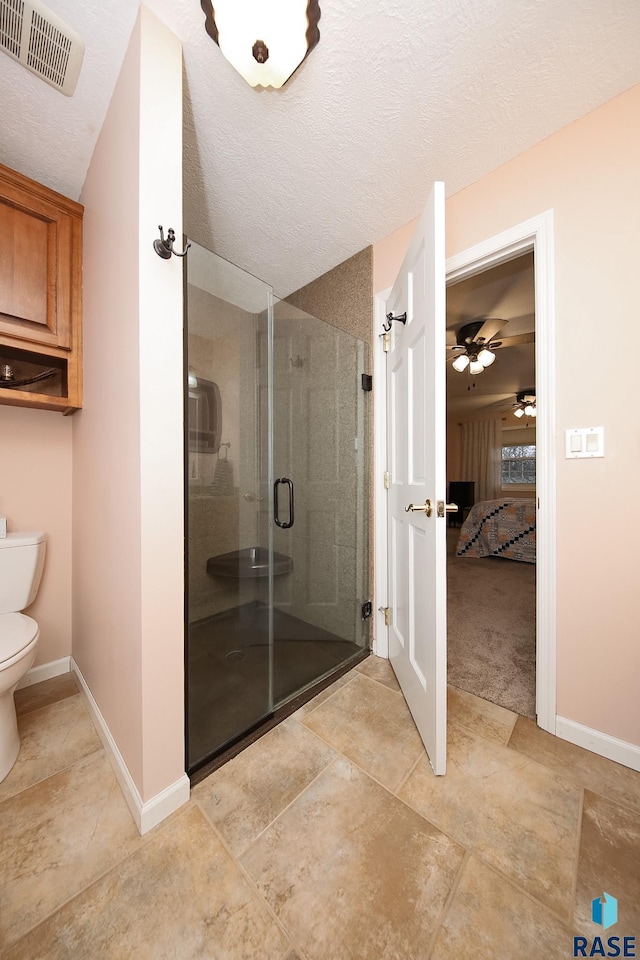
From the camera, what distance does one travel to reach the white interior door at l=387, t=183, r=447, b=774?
116 centimetres

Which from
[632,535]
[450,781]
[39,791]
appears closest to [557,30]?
[632,535]

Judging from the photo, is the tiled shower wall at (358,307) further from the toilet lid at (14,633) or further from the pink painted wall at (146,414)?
the toilet lid at (14,633)

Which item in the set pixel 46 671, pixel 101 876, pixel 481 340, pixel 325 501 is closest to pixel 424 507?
pixel 325 501

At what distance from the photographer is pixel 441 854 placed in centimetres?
92

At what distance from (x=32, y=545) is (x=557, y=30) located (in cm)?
275

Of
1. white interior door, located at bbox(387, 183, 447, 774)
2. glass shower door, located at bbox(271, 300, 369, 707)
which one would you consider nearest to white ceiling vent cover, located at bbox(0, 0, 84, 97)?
glass shower door, located at bbox(271, 300, 369, 707)

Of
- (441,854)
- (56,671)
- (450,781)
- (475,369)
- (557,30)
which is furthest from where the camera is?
(475,369)

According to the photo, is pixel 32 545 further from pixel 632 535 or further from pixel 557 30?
pixel 557 30

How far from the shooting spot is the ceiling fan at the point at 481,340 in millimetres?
3270

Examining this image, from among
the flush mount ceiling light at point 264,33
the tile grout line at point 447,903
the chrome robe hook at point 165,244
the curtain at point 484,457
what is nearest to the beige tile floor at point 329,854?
the tile grout line at point 447,903

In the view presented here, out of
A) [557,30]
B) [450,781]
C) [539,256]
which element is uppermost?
[557,30]

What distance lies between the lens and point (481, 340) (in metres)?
3.45

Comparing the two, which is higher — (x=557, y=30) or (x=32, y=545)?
(x=557, y=30)

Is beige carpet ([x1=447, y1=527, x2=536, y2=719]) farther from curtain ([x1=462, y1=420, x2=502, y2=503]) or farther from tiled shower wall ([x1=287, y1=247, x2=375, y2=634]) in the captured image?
curtain ([x1=462, y1=420, x2=502, y2=503])
